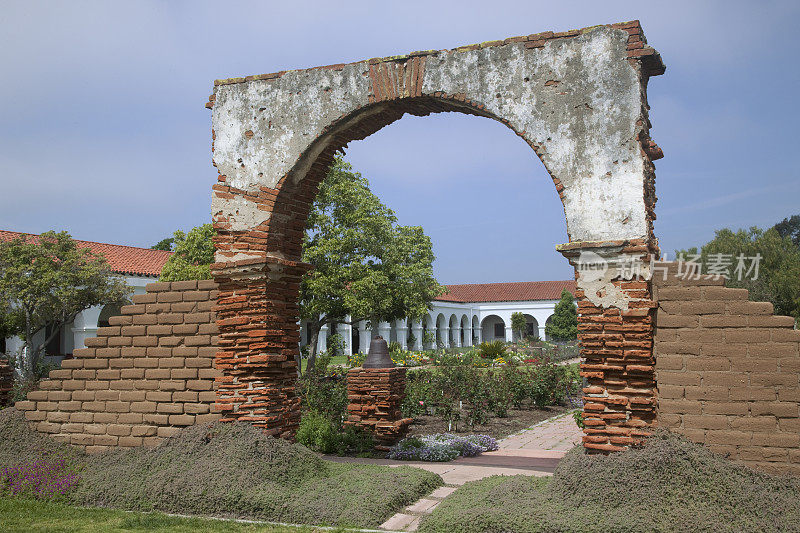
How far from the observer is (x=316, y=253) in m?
16.6

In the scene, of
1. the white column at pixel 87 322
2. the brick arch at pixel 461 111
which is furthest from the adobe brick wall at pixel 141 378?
the white column at pixel 87 322

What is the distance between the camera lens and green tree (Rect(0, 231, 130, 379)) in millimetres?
17234

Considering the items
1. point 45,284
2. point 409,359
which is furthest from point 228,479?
point 409,359

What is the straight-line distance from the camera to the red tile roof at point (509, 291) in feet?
157

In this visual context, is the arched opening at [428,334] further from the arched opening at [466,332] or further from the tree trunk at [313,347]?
the tree trunk at [313,347]

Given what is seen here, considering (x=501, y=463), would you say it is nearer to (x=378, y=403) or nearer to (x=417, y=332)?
(x=378, y=403)

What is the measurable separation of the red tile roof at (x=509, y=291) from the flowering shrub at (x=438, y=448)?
37.4 meters

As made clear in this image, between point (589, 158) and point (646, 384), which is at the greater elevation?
point (589, 158)

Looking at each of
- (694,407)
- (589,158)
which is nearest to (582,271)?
(589,158)

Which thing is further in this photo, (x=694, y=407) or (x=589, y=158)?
(x=589, y=158)

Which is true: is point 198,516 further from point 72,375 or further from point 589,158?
point 589,158

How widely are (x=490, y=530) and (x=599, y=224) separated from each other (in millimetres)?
2689

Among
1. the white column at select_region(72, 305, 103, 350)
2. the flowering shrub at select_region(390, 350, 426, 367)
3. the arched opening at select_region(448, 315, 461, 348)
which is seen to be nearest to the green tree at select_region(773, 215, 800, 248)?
the arched opening at select_region(448, 315, 461, 348)

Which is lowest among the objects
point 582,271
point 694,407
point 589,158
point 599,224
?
point 694,407
